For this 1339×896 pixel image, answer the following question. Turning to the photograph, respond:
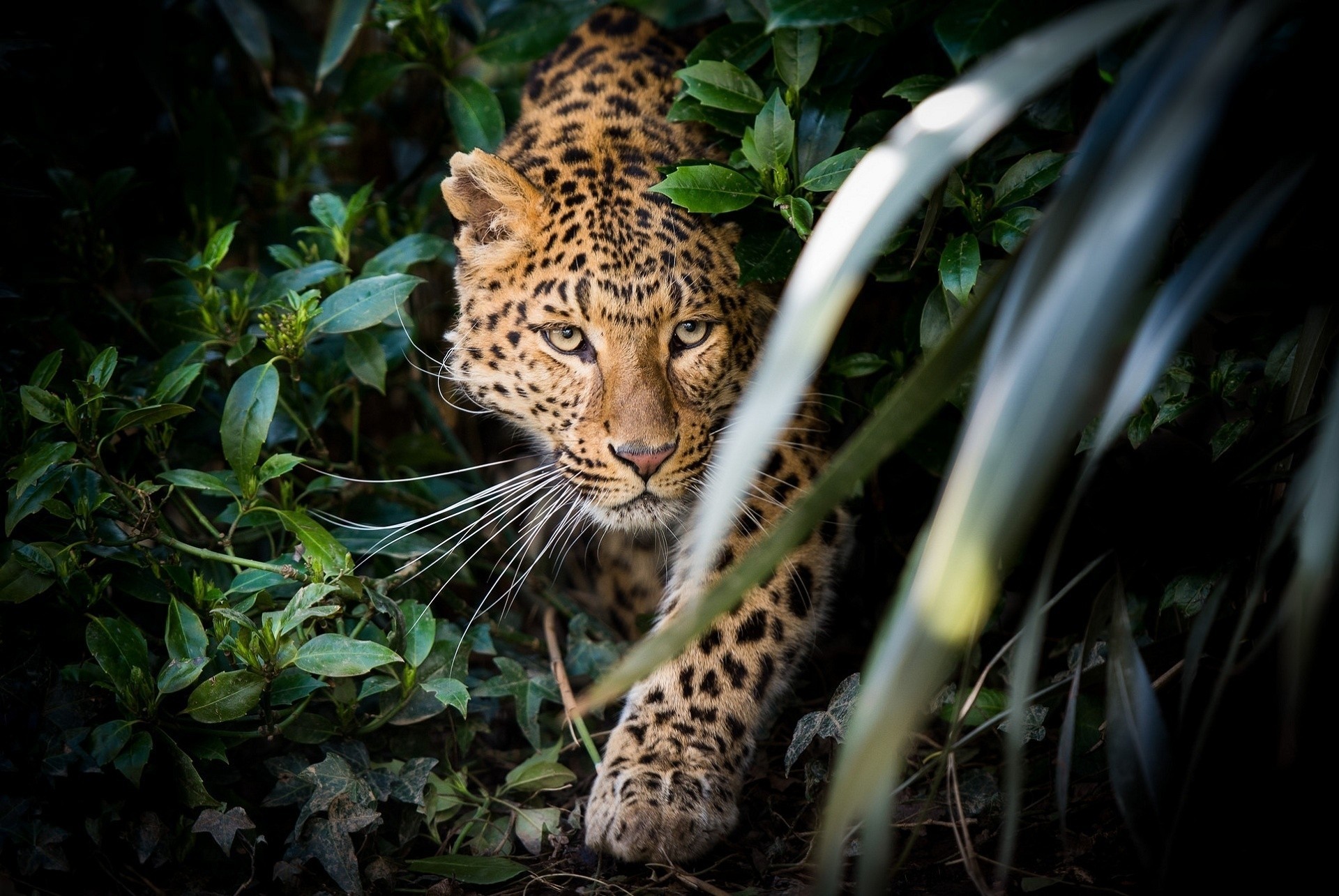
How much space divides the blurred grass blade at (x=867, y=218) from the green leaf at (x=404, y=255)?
7.63 feet

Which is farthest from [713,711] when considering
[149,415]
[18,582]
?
[18,582]

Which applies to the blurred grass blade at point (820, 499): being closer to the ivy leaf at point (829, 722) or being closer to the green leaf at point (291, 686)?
the ivy leaf at point (829, 722)

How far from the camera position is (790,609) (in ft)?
10.5

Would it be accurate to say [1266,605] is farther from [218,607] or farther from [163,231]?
[163,231]

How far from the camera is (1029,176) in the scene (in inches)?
105

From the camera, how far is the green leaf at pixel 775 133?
2773 millimetres

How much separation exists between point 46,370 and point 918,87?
8.03ft

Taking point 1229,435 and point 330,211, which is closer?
point 1229,435

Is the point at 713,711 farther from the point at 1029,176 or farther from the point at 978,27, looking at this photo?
the point at 978,27

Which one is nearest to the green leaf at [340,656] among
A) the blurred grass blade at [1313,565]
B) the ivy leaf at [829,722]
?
the ivy leaf at [829,722]

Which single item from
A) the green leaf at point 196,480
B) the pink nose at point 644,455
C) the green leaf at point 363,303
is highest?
the green leaf at point 363,303

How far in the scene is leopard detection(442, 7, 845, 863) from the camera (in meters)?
3.00

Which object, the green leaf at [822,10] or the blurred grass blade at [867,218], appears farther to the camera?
the green leaf at [822,10]

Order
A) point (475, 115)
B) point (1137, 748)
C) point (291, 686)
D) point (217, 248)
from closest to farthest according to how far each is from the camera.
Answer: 1. point (1137, 748)
2. point (291, 686)
3. point (217, 248)
4. point (475, 115)
